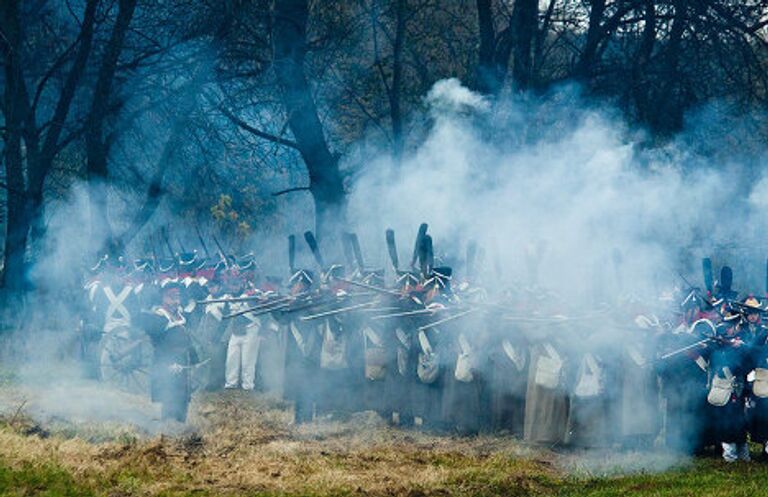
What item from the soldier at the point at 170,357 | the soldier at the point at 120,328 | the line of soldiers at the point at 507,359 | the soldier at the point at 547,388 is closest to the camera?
the line of soldiers at the point at 507,359

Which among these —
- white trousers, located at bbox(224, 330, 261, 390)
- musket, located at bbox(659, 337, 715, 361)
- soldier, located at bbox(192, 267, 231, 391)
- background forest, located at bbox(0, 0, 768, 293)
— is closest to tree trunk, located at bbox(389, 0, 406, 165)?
background forest, located at bbox(0, 0, 768, 293)

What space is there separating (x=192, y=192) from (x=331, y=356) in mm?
11116

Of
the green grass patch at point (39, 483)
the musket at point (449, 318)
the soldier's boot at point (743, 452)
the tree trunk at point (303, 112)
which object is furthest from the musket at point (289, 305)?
the tree trunk at point (303, 112)

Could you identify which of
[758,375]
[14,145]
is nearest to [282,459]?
[758,375]

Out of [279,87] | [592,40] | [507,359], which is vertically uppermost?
[592,40]

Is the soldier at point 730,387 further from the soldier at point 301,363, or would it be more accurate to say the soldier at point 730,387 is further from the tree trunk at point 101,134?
the tree trunk at point 101,134

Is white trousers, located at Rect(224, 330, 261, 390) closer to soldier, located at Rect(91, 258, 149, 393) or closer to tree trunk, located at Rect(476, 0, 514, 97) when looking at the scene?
soldier, located at Rect(91, 258, 149, 393)

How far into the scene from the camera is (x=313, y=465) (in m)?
11.4

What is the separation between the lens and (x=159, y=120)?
21.8m

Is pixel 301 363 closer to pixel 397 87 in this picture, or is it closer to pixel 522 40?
pixel 522 40

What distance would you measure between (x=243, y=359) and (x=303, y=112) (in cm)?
578

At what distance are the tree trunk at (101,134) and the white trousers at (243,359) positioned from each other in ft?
14.4

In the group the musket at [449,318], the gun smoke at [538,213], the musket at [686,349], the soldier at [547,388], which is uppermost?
the gun smoke at [538,213]

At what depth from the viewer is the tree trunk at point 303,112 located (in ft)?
67.4
